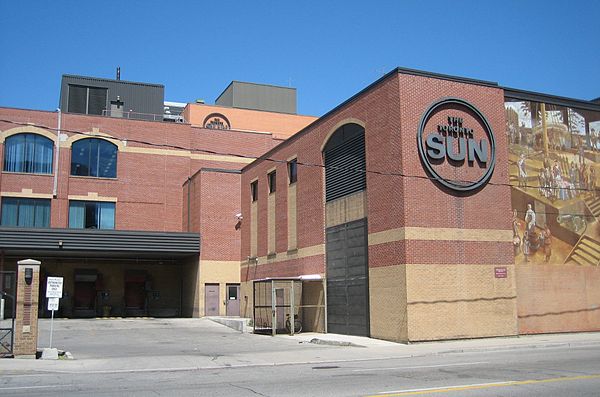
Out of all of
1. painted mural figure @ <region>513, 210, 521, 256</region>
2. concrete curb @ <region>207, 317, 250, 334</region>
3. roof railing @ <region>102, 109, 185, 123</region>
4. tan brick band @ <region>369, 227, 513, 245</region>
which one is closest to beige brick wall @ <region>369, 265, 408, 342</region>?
tan brick band @ <region>369, 227, 513, 245</region>

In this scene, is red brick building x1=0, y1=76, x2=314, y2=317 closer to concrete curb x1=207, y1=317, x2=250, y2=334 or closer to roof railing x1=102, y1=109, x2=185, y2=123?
concrete curb x1=207, y1=317, x2=250, y2=334

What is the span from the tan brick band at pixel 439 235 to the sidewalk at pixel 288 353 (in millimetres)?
4008

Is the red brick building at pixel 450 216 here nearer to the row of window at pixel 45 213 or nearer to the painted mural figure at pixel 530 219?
the painted mural figure at pixel 530 219

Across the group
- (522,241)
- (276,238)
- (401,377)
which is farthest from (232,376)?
(276,238)

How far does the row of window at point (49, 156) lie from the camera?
4541 centimetres

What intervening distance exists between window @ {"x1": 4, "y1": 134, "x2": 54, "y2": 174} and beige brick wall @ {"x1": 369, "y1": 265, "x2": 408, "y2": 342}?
29438 mm

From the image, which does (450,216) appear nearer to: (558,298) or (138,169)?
(558,298)

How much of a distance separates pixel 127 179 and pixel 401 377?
124 feet

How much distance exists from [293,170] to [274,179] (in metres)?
3.22

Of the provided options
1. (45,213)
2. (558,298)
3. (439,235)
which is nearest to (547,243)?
(558,298)

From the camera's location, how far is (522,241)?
88.6ft

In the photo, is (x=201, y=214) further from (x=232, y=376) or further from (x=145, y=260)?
(x=232, y=376)

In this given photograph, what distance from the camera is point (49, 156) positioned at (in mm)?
46031

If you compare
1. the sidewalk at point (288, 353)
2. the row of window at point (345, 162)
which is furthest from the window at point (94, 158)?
the sidewalk at point (288, 353)
